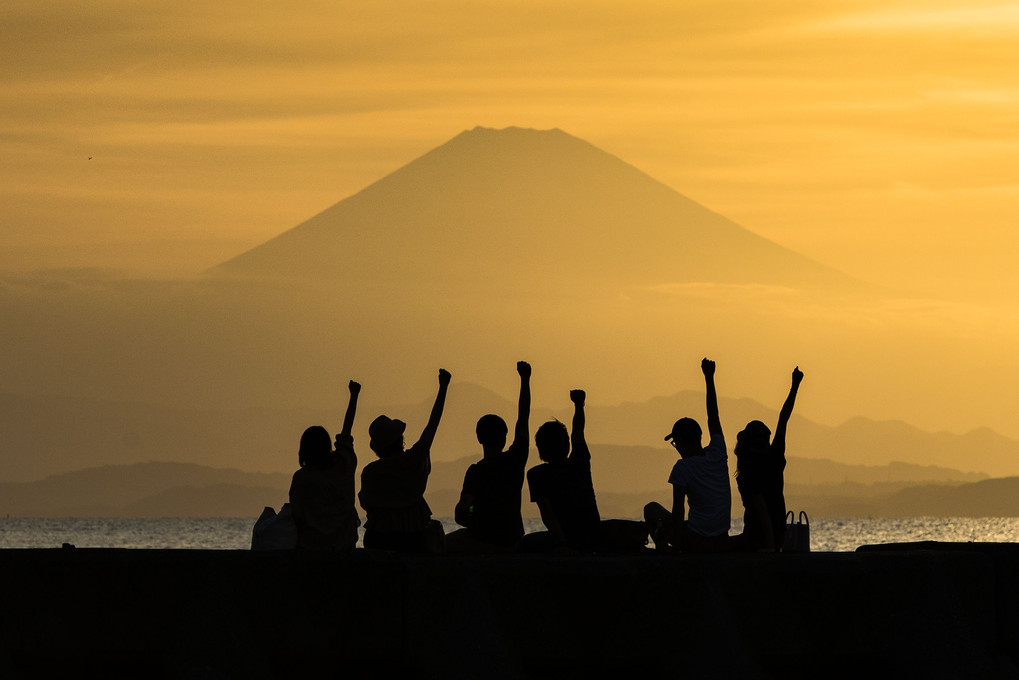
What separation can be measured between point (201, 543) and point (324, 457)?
485 feet

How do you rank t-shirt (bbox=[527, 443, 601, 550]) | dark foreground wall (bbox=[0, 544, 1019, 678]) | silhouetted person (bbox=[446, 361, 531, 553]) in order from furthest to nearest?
t-shirt (bbox=[527, 443, 601, 550]), silhouetted person (bbox=[446, 361, 531, 553]), dark foreground wall (bbox=[0, 544, 1019, 678])

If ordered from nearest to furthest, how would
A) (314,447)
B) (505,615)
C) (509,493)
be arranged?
1. (505,615)
2. (314,447)
3. (509,493)

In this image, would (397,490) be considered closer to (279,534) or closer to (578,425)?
(279,534)

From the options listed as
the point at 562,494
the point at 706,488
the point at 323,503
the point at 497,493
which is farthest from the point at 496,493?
the point at 706,488

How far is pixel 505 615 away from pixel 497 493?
216 centimetres

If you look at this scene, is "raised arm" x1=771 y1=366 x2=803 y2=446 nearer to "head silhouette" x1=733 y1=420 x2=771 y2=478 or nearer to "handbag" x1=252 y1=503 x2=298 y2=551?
"head silhouette" x1=733 y1=420 x2=771 y2=478

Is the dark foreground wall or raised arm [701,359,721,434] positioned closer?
the dark foreground wall

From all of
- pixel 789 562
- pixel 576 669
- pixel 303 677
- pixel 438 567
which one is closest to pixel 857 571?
pixel 789 562

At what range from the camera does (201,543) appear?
514 ft

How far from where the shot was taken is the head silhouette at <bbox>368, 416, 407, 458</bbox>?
1293cm

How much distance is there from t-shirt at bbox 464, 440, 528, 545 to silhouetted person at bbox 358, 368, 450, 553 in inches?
13.7

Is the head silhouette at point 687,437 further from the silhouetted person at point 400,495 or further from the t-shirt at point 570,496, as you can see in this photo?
the silhouetted person at point 400,495

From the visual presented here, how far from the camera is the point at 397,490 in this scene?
12.8 m

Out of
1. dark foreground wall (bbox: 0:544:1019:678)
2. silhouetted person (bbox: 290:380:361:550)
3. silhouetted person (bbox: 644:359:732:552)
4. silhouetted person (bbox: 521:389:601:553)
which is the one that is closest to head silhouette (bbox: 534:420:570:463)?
silhouetted person (bbox: 521:389:601:553)
